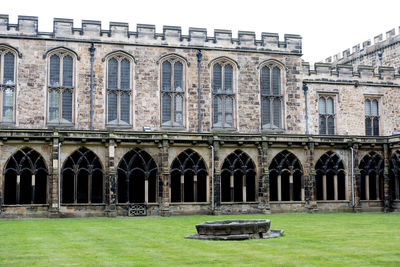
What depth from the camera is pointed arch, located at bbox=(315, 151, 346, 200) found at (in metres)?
32.7

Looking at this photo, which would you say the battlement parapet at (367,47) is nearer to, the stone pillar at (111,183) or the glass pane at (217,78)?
the glass pane at (217,78)

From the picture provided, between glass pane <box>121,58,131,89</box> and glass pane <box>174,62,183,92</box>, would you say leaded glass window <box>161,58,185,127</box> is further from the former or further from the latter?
glass pane <box>121,58,131,89</box>

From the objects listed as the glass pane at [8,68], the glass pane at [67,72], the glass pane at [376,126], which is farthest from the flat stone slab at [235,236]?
the glass pane at [376,126]

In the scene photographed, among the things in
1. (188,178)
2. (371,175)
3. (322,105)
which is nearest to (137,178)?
(188,178)

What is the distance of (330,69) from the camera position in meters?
38.3

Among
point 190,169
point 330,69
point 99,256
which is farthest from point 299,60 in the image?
point 99,256

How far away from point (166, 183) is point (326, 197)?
→ 31.6 ft

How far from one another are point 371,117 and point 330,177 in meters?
8.12

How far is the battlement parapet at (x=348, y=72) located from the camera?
37906 mm

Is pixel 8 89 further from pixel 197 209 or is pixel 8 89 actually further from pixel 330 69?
pixel 330 69

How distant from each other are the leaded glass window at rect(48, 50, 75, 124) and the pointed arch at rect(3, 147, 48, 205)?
212 inches

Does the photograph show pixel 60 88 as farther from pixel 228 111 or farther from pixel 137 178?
pixel 228 111

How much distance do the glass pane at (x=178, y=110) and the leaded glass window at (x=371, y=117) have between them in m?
13.1

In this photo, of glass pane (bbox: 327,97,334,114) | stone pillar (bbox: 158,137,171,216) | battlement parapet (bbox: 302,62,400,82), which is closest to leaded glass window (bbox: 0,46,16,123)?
stone pillar (bbox: 158,137,171,216)
